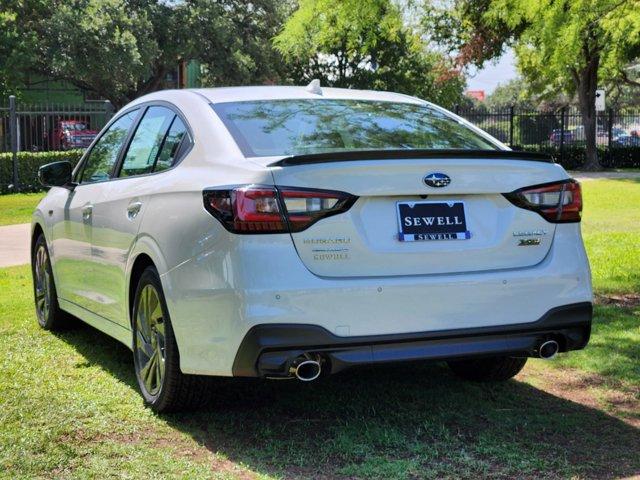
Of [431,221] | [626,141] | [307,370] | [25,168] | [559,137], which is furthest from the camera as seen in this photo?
[626,141]

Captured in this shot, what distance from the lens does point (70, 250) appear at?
6.27 meters

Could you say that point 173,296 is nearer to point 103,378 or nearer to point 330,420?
point 330,420

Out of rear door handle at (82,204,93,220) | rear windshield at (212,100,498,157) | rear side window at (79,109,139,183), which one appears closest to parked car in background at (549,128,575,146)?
rear side window at (79,109,139,183)

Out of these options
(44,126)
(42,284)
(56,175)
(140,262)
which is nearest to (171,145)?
(140,262)

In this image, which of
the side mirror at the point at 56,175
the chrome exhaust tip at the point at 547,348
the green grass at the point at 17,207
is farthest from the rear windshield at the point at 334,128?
the green grass at the point at 17,207

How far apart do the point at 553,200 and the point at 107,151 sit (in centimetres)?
301

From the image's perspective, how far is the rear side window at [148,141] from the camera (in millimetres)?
5293

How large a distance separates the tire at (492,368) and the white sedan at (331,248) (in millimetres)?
905

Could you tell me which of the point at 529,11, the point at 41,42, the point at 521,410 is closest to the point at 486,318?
the point at 521,410

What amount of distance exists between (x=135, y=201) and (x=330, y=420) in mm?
1563

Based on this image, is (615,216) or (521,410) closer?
(521,410)

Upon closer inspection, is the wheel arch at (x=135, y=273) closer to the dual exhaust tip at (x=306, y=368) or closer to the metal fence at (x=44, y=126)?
the dual exhaust tip at (x=306, y=368)

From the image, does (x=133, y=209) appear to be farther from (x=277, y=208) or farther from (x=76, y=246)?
(x=277, y=208)

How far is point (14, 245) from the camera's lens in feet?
41.9
